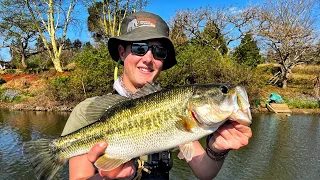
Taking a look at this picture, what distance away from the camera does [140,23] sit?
3.18m

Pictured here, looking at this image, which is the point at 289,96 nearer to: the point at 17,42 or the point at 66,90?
the point at 66,90

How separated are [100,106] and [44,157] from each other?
25.9 inches

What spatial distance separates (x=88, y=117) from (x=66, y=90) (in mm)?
22381

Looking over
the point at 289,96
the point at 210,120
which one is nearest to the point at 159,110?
the point at 210,120

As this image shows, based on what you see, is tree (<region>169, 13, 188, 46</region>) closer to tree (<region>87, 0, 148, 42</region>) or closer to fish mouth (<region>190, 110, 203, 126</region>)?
tree (<region>87, 0, 148, 42</region>)

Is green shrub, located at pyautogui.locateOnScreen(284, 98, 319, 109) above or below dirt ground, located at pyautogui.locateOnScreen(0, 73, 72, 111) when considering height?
below

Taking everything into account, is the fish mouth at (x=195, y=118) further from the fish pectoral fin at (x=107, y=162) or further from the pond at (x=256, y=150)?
the pond at (x=256, y=150)

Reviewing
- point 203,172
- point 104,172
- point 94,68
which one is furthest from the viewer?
point 94,68

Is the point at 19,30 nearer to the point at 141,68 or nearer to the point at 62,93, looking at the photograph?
the point at 62,93

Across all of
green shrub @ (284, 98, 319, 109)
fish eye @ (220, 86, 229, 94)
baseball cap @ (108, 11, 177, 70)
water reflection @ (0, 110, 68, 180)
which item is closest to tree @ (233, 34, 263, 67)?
→ green shrub @ (284, 98, 319, 109)

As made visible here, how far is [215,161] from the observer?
9.26 feet

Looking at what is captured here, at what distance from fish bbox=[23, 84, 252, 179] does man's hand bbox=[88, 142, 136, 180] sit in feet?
0.17

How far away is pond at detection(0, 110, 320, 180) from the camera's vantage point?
34.3ft

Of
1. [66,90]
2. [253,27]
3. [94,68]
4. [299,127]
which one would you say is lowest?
[299,127]
